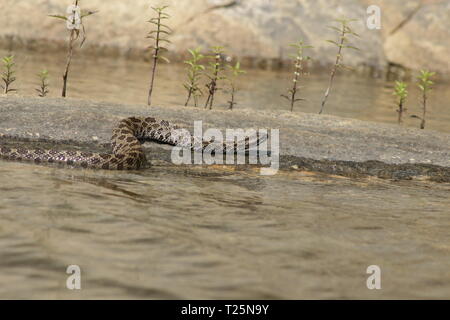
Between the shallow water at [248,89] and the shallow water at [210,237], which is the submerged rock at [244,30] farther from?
the shallow water at [210,237]

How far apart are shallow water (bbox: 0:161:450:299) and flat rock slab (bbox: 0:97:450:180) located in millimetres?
1771

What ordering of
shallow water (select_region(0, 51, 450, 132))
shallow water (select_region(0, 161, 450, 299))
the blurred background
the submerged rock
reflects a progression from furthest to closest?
the submerged rock
the blurred background
shallow water (select_region(0, 51, 450, 132))
shallow water (select_region(0, 161, 450, 299))

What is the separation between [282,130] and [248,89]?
919cm

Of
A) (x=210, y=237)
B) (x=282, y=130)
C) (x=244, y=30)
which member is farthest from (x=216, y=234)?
(x=244, y=30)

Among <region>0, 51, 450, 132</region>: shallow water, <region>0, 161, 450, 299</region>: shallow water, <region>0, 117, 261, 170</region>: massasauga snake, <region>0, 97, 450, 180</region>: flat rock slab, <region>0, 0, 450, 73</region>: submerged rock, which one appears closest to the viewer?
<region>0, 161, 450, 299</region>: shallow water

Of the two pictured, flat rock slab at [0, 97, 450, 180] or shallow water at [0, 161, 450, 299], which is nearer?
shallow water at [0, 161, 450, 299]

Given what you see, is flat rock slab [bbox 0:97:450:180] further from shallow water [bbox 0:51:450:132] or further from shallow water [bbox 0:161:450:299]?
shallow water [bbox 0:51:450:132]

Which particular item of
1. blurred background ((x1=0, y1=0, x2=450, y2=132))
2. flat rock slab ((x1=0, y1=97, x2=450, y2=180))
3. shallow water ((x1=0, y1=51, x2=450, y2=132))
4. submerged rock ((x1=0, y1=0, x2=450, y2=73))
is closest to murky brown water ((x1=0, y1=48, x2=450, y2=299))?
flat rock slab ((x1=0, y1=97, x2=450, y2=180))

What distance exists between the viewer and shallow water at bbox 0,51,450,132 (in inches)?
728

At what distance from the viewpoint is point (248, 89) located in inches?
843

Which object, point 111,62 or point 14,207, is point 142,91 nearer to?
point 111,62

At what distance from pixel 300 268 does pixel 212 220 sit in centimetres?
152

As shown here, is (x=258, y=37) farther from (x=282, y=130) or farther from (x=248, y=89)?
(x=282, y=130)
